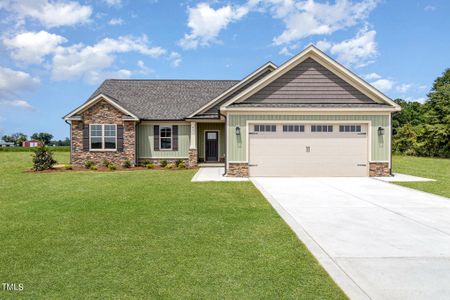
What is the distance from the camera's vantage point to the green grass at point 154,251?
11.8ft

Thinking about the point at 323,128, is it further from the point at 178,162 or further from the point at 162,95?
the point at 162,95

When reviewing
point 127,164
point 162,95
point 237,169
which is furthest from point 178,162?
point 237,169

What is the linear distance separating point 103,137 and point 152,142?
296cm

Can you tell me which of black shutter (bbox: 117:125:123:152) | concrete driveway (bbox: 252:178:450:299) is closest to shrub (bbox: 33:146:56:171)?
black shutter (bbox: 117:125:123:152)

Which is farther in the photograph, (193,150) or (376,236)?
(193,150)

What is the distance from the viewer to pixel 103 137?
19.1 m

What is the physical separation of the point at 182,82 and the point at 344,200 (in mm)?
18258

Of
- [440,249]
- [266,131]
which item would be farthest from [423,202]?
[266,131]

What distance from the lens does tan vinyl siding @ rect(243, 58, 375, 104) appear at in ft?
48.1

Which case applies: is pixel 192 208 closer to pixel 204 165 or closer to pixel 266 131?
pixel 266 131

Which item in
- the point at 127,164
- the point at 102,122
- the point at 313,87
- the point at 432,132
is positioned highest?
the point at 313,87

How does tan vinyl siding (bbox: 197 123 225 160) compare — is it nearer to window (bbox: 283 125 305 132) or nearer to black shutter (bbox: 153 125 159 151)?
black shutter (bbox: 153 125 159 151)

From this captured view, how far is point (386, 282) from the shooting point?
3789 mm

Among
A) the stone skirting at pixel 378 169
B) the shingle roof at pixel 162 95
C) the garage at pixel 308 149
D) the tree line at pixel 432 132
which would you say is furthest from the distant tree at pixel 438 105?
the garage at pixel 308 149
